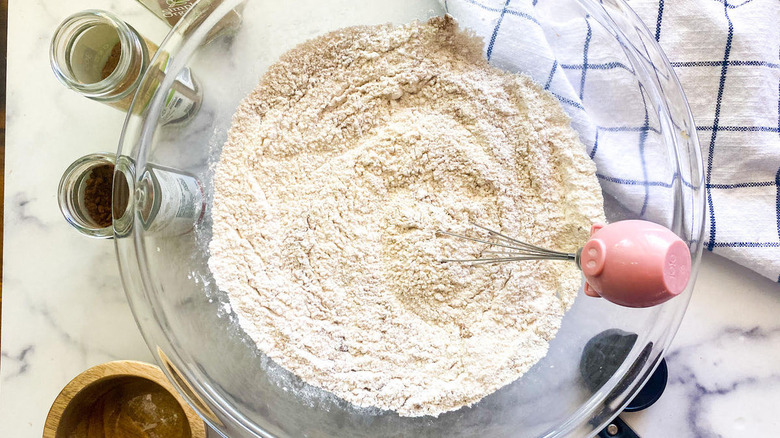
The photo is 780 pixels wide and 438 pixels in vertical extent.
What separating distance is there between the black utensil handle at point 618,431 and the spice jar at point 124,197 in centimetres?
78

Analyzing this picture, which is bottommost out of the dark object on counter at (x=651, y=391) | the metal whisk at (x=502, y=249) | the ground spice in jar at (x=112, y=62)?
the dark object on counter at (x=651, y=391)

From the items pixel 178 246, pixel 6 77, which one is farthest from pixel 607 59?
pixel 6 77

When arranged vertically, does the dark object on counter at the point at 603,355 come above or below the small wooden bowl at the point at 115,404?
below

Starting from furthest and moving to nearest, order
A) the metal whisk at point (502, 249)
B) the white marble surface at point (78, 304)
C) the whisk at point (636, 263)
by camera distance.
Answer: the white marble surface at point (78, 304) < the metal whisk at point (502, 249) < the whisk at point (636, 263)

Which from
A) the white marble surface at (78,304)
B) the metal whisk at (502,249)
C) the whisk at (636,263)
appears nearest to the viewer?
the whisk at (636,263)

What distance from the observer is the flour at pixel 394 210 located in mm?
884

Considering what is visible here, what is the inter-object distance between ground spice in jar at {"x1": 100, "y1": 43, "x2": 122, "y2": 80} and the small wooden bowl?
0.49 metres

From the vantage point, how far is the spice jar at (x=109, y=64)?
851mm

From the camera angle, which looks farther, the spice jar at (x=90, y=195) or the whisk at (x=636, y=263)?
the spice jar at (x=90, y=195)

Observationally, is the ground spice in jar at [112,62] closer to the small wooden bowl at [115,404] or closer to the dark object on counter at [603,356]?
the small wooden bowl at [115,404]

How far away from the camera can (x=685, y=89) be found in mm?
935

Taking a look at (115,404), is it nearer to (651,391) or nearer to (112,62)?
(112,62)

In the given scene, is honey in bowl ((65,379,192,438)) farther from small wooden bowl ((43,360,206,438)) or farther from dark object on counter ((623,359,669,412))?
dark object on counter ((623,359,669,412))

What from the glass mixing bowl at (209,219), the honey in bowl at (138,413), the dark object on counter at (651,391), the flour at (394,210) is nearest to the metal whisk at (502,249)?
the flour at (394,210)
